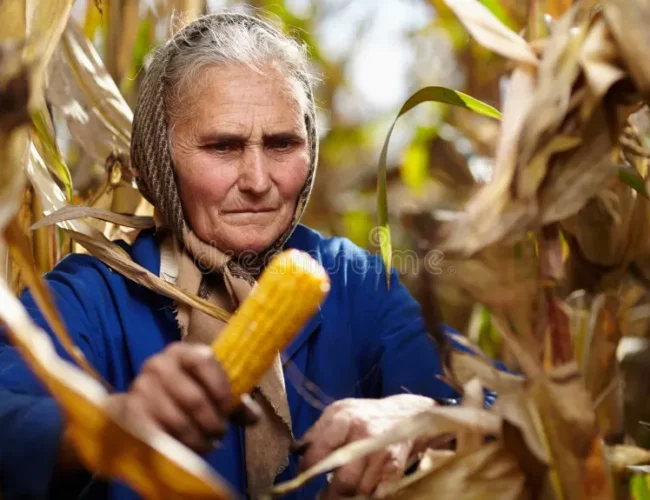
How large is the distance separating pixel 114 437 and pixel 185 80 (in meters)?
0.75

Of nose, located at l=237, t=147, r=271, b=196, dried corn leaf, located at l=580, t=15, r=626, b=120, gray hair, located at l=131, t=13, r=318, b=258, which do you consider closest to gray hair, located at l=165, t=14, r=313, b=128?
gray hair, located at l=131, t=13, r=318, b=258

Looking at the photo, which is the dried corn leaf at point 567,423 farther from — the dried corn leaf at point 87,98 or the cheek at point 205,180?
the dried corn leaf at point 87,98

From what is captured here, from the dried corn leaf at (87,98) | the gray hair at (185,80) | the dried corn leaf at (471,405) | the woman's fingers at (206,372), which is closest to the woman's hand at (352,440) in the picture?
the dried corn leaf at (471,405)

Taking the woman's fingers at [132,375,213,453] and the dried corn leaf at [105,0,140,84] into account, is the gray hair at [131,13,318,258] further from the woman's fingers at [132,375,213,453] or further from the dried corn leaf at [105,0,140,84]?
the woman's fingers at [132,375,213,453]

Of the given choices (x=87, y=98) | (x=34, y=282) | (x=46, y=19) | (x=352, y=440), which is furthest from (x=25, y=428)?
(x=87, y=98)

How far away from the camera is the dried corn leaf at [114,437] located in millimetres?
608

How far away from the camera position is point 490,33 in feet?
2.79

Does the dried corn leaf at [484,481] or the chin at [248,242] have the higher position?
the chin at [248,242]

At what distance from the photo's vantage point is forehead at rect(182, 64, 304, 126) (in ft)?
4.08

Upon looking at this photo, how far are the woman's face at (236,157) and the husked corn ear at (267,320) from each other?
0.38 meters

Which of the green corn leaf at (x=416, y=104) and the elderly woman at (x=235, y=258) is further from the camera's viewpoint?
the elderly woman at (x=235, y=258)

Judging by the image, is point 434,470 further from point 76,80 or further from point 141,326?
point 76,80

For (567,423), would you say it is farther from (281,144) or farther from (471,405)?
(281,144)

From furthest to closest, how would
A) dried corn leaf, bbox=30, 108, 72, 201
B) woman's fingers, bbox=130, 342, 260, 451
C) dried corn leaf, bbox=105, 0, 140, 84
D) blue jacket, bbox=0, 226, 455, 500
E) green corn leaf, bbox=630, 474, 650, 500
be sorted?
dried corn leaf, bbox=105, 0, 140, 84 → dried corn leaf, bbox=30, 108, 72, 201 → blue jacket, bbox=0, 226, 455, 500 → green corn leaf, bbox=630, 474, 650, 500 → woman's fingers, bbox=130, 342, 260, 451
